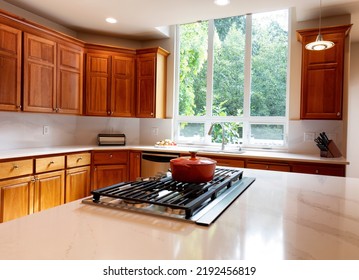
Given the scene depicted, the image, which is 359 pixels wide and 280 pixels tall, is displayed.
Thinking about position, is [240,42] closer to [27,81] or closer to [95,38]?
[95,38]

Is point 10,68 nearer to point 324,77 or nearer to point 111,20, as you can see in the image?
point 111,20

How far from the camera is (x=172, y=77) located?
166 inches

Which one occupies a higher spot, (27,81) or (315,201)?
(27,81)

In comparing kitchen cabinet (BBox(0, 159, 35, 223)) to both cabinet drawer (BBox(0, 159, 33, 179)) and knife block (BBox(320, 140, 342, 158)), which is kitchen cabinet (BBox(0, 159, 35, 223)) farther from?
knife block (BBox(320, 140, 342, 158))

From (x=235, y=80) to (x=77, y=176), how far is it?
8.54ft

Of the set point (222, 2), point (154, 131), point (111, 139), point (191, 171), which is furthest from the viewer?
point (154, 131)

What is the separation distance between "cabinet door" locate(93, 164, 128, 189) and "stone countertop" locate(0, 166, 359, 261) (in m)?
2.66

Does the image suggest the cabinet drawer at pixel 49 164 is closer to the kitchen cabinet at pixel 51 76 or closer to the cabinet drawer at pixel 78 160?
the cabinet drawer at pixel 78 160

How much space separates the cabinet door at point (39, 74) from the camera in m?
2.92

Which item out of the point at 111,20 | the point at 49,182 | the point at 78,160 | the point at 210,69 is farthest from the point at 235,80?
the point at 49,182

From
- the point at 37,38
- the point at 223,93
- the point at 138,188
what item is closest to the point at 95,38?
the point at 37,38

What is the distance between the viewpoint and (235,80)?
3.88 meters

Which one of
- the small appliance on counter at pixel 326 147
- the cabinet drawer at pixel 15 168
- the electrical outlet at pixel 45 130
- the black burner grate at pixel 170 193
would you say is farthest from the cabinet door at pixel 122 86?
the black burner grate at pixel 170 193
